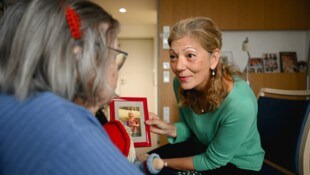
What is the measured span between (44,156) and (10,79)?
0.16 m

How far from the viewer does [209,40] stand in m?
1.14

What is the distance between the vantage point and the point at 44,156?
46 centimetres

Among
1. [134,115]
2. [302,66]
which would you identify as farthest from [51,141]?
[302,66]

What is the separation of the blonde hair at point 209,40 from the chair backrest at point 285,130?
282 millimetres

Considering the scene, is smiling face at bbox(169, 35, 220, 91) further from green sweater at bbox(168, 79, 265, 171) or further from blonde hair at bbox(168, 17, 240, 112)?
green sweater at bbox(168, 79, 265, 171)

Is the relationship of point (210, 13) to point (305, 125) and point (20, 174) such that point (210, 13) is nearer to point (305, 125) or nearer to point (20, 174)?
point (305, 125)

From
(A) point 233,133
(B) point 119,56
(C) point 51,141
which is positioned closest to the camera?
(C) point 51,141

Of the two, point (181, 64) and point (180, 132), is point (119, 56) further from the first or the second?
point (180, 132)

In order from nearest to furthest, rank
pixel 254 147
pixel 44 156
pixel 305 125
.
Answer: pixel 44 156, pixel 305 125, pixel 254 147

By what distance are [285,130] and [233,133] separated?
292 millimetres

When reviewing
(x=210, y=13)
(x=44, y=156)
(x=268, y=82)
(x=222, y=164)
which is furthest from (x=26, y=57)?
(x=268, y=82)

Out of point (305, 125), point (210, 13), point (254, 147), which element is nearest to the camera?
point (305, 125)

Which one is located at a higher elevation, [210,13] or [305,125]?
[210,13]

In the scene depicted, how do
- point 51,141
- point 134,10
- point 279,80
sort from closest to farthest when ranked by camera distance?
1. point 51,141
2. point 279,80
3. point 134,10
